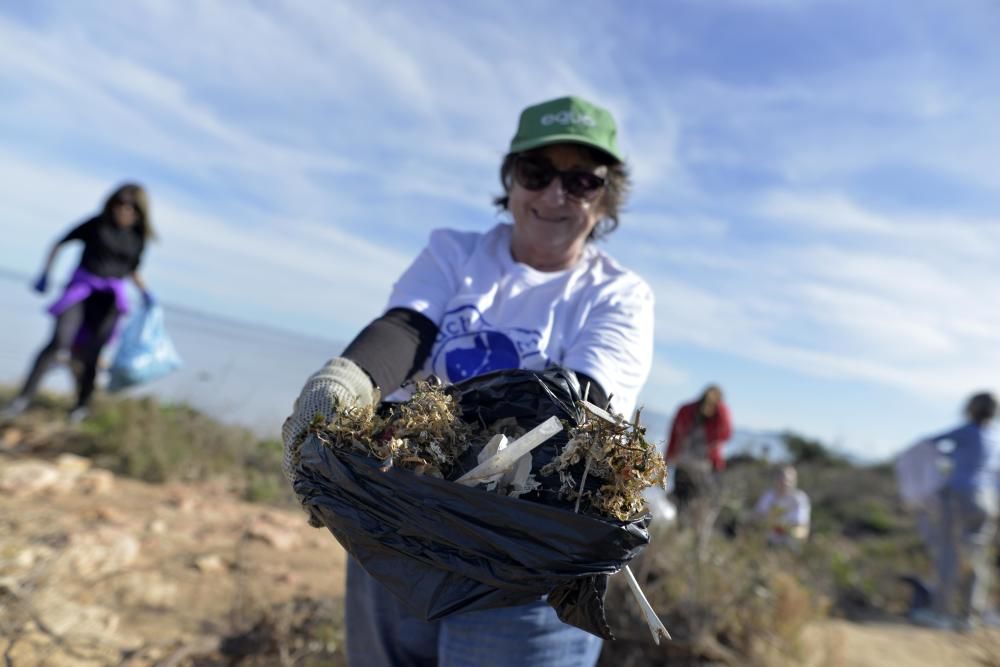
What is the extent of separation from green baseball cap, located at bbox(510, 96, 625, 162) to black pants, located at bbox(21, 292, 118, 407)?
4.93 meters

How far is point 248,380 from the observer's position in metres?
17.7

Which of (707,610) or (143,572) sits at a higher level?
(707,610)

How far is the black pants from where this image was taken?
548cm

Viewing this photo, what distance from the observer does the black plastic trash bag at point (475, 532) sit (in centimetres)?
119

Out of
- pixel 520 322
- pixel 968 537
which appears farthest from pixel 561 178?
pixel 968 537

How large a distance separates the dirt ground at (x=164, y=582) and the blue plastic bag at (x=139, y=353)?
0.80 metres

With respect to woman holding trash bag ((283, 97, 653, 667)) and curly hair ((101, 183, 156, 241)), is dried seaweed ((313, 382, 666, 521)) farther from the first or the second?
curly hair ((101, 183, 156, 241))

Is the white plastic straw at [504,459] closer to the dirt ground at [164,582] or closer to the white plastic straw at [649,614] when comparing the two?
the white plastic straw at [649,614]

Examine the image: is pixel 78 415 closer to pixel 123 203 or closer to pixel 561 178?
pixel 123 203

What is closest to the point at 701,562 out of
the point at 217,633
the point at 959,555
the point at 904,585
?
the point at 217,633

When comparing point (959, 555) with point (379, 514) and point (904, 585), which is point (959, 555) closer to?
point (904, 585)

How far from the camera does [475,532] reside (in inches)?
47.2

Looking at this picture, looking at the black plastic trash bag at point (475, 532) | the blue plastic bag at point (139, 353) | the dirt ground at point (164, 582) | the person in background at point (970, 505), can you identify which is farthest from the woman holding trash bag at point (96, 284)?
the person in background at point (970, 505)

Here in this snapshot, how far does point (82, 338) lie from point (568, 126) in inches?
208
